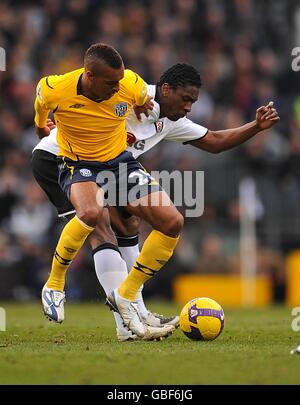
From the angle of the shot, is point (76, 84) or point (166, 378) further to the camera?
point (76, 84)

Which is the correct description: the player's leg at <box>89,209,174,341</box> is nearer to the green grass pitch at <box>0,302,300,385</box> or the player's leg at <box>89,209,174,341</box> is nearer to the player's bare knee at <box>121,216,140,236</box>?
the green grass pitch at <box>0,302,300,385</box>

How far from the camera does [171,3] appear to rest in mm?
21766

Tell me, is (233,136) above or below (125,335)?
above

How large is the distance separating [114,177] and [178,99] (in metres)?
0.93

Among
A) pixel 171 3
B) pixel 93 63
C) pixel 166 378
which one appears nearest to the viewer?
pixel 166 378

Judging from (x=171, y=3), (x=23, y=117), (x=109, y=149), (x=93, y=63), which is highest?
(x=171, y=3)

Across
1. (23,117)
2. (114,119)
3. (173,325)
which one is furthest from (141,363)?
(23,117)

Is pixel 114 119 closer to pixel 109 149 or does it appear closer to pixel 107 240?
pixel 109 149

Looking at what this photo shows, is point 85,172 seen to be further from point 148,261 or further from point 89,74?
point 148,261

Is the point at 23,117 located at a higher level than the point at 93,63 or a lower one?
higher

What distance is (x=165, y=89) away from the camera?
9172mm

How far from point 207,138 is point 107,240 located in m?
1.50

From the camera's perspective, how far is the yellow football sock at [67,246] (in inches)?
336

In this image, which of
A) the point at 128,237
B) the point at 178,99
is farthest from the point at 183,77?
the point at 128,237
